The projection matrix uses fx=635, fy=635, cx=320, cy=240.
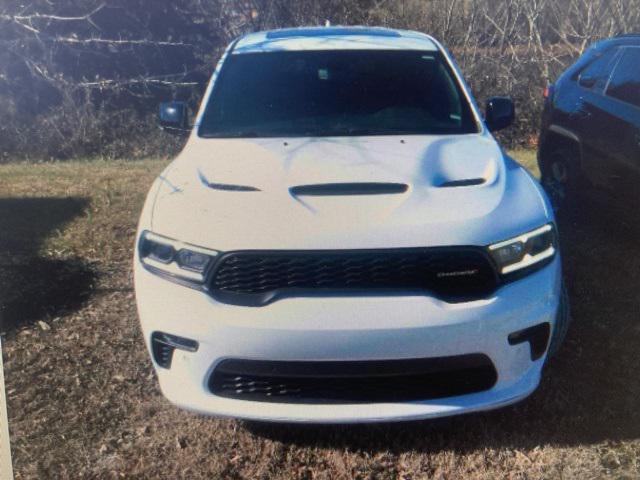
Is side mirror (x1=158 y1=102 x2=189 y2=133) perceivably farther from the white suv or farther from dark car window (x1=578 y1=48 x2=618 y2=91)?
dark car window (x1=578 y1=48 x2=618 y2=91)

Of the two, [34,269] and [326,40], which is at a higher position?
[326,40]

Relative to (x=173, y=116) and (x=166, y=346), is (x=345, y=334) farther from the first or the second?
(x=173, y=116)

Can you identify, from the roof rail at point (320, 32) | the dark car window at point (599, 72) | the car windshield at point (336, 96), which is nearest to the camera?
the car windshield at point (336, 96)

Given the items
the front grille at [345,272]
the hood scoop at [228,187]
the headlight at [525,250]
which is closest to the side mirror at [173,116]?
the hood scoop at [228,187]

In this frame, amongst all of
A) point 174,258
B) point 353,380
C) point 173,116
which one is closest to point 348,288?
point 353,380

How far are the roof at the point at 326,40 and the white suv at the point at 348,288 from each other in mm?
930

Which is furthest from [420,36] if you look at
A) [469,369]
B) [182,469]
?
[182,469]

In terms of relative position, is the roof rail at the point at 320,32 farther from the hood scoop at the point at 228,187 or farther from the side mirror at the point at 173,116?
the hood scoop at the point at 228,187

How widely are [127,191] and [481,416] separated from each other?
1.75 meters

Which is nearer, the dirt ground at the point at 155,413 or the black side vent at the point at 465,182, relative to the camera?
the dirt ground at the point at 155,413

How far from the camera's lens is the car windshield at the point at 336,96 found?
9.12 ft

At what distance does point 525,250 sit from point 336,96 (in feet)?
4.02

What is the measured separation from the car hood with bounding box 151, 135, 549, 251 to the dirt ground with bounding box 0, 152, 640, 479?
1.74 ft

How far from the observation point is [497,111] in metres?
3.07
